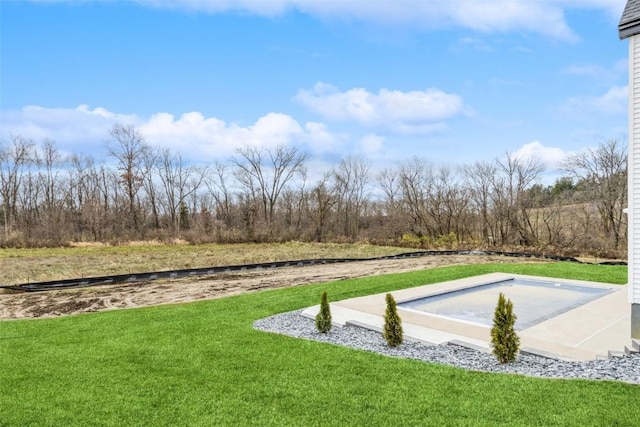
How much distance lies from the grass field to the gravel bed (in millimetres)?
10529

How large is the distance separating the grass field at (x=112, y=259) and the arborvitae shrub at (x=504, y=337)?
12.8 metres

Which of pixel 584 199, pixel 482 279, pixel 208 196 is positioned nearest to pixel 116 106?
pixel 208 196

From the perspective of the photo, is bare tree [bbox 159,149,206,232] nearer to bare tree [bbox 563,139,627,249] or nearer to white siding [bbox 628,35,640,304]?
bare tree [bbox 563,139,627,249]

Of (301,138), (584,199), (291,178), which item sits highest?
(301,138)

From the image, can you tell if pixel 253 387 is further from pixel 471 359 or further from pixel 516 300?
pixel 516 300

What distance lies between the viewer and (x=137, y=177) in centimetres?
3100

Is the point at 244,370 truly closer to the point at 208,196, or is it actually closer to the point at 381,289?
the point at 381,289

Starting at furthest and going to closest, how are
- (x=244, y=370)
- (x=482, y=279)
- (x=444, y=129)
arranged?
(x=444, y=129) < (x=482, y=279) < (x=244, y=370)

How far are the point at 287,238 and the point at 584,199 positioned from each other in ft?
58.9

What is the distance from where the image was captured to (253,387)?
3912mm

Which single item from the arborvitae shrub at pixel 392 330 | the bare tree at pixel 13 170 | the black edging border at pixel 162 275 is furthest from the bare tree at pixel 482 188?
the bare tree at pixel 13 170

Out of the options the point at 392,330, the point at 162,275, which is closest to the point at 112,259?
the point at 162,275

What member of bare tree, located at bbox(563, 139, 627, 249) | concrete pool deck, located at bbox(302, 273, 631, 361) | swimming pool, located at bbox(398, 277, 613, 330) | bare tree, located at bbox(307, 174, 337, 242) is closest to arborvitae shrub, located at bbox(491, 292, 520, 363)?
concrete pool deck, located at bbox(302, 273, 631, 361)

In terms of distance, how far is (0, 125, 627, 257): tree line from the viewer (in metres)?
23.7
